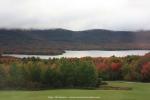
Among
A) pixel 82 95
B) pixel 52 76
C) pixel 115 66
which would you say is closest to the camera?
pixel 82 95

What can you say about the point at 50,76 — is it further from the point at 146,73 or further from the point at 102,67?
the point at 102,67

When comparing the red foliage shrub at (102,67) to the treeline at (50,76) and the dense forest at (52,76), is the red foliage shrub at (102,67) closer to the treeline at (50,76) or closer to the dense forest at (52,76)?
the dense forest at (52,76)

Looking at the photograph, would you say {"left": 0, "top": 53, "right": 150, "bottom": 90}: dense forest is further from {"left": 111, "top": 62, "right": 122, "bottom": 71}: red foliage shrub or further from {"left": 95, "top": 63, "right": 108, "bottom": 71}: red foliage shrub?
{"left": 95, "top": 63, "right": 108, "bottom": 71}: red foliage shrub

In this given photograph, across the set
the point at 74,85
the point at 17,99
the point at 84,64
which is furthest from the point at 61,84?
the point at 17,99

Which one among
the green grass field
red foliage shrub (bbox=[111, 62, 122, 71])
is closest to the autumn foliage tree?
red foliage shrub (bbox=[111, 62, 122, 71])

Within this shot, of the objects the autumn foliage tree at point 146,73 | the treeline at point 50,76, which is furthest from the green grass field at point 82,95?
the autumn foliage tree at point 146,73

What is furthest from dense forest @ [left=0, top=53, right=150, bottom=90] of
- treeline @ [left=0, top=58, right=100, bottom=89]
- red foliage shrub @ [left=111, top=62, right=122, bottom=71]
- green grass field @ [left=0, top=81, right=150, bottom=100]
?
green grass field @ [left=0, top=81, right=150, bottom=100]

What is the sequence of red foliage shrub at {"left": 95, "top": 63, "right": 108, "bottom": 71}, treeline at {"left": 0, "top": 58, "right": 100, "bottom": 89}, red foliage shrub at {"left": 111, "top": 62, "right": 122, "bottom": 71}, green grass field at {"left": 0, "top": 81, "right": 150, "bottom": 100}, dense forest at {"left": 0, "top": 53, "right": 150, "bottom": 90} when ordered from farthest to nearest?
red foliage shrub at {"left": 95, "top": 63, "right": 108, "bottom": 71} < red foliage shrub at {"left": 111, "top": 62, "right": 122, "bottom": 71} < treeline at {"left": 0, "top": 58, "right": 100, "bottom": 89} < dense forest at {"left": 0, "top": 53, "right": 150, "bottom": 90} < green grass field at {"left": 0, "top": 81, "right": 150, "bottom": 100}

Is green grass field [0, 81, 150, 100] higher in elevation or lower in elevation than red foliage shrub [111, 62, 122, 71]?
lower

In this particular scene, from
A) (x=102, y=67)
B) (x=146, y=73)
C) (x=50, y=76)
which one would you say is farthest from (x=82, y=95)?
(x=102, y=67)

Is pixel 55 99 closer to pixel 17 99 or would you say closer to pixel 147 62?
pixel 17 99

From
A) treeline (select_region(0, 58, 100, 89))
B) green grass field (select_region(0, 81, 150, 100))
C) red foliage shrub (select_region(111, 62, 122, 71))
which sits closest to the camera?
green grass field (select_region(0, 81, 150, 100))

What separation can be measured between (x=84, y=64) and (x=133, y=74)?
16.6 meters

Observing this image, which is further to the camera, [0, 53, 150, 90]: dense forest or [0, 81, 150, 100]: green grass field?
[0, 53, 150, 90]: dense forest
